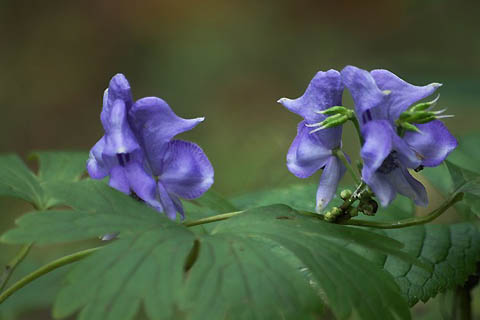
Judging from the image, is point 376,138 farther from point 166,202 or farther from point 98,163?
point 98,163

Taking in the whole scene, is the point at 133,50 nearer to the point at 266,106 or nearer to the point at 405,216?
the point at 266,106

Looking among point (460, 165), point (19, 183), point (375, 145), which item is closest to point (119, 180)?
point (19, 183)

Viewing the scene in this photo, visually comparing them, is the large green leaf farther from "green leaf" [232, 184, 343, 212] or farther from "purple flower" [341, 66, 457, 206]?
"green leaf" [232, 184, 343, 212]

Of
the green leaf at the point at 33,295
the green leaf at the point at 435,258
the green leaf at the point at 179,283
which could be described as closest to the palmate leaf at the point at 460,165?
the green leaf at the point at 435,258

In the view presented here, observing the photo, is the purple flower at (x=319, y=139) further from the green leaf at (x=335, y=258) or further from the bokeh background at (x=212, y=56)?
the bokeh background at (x=212, y=56)

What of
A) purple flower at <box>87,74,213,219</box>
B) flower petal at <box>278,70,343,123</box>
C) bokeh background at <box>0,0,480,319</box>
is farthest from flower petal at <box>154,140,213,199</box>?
bokeh background at <box>0,0,480,319</box>

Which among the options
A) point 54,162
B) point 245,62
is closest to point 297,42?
point 245,62
